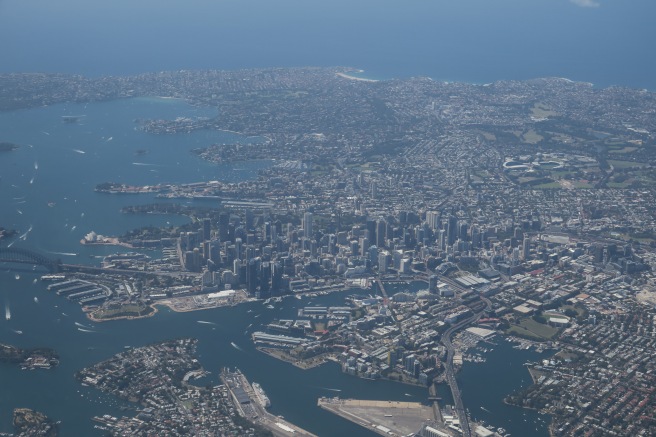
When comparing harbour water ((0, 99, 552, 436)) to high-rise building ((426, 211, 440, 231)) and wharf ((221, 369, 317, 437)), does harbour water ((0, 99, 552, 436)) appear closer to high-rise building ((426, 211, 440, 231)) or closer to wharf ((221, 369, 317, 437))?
wharf ((221, 369, 317, 437))

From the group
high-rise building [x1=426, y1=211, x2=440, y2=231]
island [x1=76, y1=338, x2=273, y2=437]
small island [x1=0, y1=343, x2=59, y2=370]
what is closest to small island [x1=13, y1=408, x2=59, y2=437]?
island [x1=76, y1=338, x2=273, y2=437]

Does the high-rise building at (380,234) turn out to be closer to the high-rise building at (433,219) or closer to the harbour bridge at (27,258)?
the high-rise building at (433,219)

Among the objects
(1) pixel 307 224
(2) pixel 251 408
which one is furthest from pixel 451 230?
(2) pixel 251 408

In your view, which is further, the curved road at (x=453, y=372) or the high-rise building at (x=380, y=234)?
the high-rise building at (x=380, y=234)

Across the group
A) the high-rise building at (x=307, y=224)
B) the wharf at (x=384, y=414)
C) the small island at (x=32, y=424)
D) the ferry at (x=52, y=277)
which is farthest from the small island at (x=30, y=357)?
the high-rise building at (x=307, y=224)

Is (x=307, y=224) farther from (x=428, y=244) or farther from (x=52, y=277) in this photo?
(x=52, y=277)

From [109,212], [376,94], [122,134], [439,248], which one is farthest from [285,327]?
[376,94]
